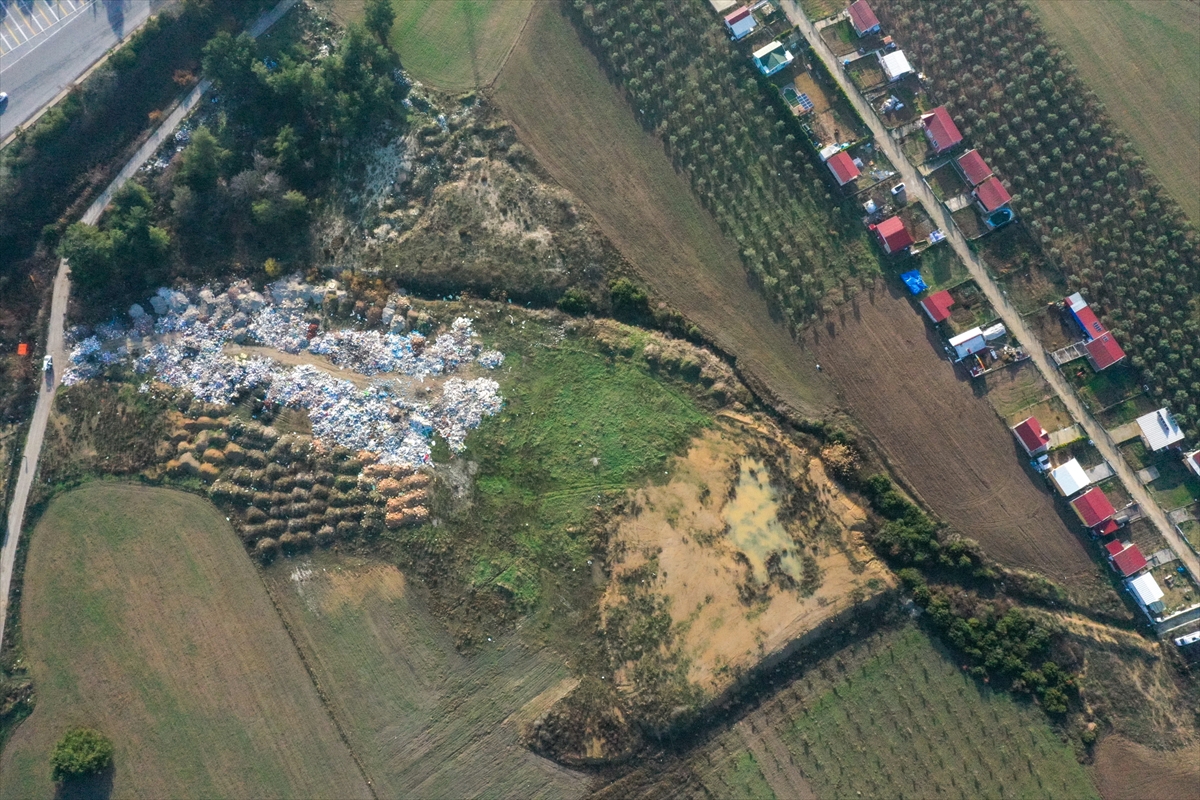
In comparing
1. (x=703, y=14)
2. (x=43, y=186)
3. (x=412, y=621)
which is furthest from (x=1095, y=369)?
(x=43, y=186)

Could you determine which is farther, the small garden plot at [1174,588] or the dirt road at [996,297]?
the dirt road at [996,297]

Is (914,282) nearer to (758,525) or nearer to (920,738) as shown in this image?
(758,525)

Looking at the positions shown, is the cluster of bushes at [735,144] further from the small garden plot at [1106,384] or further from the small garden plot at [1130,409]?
the small garden plot at [1130,409]

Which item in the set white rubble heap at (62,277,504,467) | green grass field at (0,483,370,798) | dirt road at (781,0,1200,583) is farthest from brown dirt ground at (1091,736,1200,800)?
green grass field at (0,483,370,798)

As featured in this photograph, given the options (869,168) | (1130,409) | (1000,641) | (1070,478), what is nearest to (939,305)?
(869,168)

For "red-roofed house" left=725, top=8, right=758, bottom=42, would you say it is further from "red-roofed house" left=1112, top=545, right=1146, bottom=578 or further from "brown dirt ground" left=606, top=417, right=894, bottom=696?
"red-roofed house" left=1112, top=545, right=1146, bottom=578

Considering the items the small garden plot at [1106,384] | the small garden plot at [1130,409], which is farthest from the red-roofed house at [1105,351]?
the small garden plot at [1130,409]
